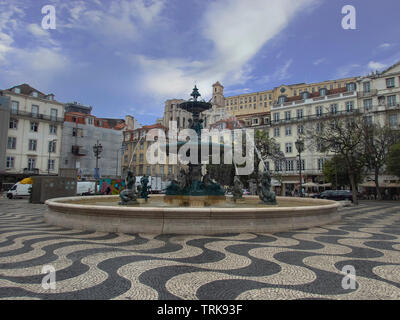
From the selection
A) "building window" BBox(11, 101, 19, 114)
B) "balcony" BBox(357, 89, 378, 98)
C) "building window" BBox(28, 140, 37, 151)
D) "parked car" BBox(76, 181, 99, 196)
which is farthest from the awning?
"building window" BBox(11, 101, 19, 114)

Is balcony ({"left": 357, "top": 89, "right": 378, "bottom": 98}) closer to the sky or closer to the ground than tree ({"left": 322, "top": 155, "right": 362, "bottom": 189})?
closer to the sky

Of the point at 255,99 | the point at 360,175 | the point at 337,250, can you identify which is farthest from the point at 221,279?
the point at 255,99

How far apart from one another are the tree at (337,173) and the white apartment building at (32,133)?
137 feet

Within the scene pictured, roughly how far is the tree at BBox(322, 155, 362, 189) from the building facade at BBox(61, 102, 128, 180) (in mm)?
34881

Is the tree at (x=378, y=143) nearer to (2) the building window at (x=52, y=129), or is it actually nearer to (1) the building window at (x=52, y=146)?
(1) the building window at (x=52, y=146)

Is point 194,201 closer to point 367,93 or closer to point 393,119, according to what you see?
point 393,119

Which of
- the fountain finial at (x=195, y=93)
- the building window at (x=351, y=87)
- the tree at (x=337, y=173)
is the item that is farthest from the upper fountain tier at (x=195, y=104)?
the building window at (x=351, y=87)

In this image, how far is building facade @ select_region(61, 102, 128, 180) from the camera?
4441cm

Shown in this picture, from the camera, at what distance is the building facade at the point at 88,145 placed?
44.4 metres

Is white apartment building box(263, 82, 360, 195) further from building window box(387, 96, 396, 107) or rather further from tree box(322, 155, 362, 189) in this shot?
tree box(322, 155, 362, 189)

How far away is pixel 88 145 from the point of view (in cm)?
4662
